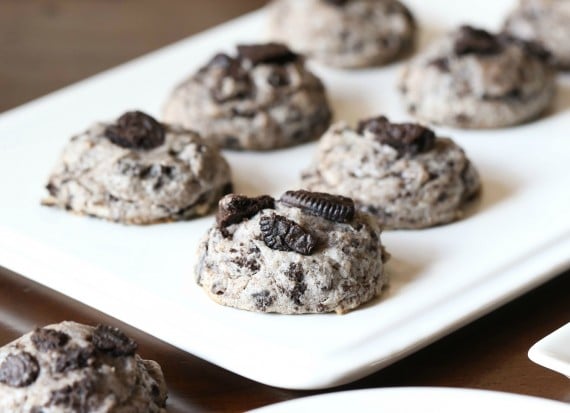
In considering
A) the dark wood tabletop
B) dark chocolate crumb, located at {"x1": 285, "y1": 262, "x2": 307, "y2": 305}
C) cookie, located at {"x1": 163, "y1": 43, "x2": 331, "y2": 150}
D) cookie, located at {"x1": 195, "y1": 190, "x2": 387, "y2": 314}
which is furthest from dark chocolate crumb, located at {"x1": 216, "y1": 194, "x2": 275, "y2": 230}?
cookie, located at {"x1": 163, "y1": 43, "x2": 331, "y2": 150}

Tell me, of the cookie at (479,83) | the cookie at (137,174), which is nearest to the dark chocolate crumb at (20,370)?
the cookie at (137,174)

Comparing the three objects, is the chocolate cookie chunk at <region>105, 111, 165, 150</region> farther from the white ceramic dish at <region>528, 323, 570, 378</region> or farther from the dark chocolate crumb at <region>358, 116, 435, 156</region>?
the white ceramic dish at <region>528, 323, 570, 378</region>

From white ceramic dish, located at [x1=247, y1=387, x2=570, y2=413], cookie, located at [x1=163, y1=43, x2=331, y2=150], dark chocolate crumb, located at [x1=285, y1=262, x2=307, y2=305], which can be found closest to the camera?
white ceramic dish, located at [x1=247, y1=387, x2=570, y2=413]

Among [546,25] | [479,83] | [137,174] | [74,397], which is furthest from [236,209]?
[546,25]

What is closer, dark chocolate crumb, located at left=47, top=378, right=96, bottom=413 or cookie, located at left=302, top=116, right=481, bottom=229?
dark chocolate crumb, located at left=47, top=378, right=96, bottom=413

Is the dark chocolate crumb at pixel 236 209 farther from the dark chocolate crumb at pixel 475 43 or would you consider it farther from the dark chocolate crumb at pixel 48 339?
the dark chocolate crumb at pixel 475 43

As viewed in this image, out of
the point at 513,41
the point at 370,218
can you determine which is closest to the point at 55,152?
the point at 370,218

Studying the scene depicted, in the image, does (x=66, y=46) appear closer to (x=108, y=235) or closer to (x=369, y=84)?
(x=369, y=84)
